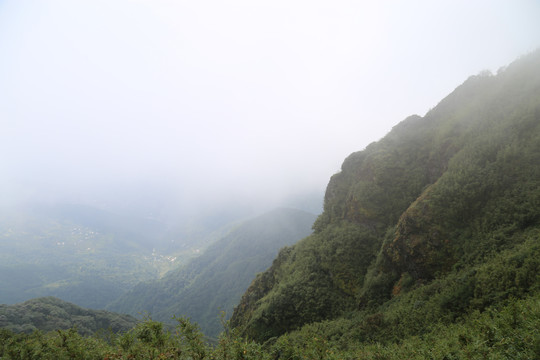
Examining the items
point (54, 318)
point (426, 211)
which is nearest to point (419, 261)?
point (426, 211)

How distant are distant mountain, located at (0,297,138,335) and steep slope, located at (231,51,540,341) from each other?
7880cm

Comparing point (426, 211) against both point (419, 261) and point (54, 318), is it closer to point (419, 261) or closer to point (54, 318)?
point (419, 261)

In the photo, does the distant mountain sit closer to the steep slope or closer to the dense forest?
the dense forest

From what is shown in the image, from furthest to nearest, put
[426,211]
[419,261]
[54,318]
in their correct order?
[54,318]
[426,211]
[419,261]

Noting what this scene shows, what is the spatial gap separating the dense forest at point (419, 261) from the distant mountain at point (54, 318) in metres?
75.7

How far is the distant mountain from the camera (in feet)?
269

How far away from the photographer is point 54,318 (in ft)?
297

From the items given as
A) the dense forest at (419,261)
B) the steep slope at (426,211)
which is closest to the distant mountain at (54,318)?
Result: the dense forest at (419,261)

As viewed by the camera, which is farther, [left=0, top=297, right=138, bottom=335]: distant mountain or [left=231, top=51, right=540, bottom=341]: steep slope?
[left=0, top=297, right=138, bottom=335]: distant mountain

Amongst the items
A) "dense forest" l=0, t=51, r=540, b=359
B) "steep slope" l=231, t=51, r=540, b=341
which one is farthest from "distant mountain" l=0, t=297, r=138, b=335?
"steep slope" l=231, t=51, r=540, b=341

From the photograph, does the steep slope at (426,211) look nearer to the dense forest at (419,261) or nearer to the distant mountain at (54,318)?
the dense forest at (419,261)

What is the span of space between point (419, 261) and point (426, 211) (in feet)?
15.6

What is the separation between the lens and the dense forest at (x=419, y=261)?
43.5ft

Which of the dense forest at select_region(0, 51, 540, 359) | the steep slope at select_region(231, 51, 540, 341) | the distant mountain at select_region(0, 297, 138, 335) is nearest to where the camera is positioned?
the dense forest at select_region(0, 51, 540, 359)
